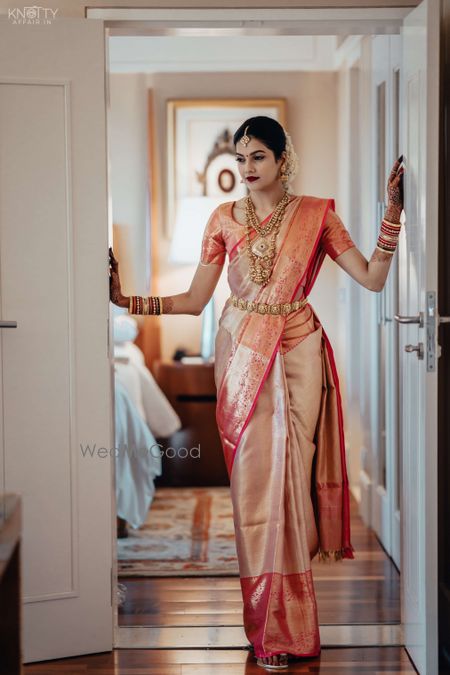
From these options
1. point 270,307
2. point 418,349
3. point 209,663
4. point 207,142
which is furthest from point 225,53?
point 209,663

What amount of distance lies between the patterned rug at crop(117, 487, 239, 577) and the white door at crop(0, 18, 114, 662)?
2.85 feet

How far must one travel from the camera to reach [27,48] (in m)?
2.80

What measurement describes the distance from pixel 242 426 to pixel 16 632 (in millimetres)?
1255

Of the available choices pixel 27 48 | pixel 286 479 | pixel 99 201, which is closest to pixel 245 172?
pixel 99 201

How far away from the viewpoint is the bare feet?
2.83 m

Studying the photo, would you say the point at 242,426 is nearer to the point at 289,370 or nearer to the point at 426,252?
the point at 289,370

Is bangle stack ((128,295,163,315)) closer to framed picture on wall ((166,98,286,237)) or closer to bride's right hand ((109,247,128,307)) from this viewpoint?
bride's right hand ((109,247,128,307))

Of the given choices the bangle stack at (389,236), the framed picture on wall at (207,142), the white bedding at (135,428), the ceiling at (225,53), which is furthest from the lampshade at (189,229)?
the bangle stack at (389,236)

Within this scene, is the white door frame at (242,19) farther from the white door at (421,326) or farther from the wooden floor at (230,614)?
the wooden floor at (230,614)

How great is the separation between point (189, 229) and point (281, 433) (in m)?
2.78

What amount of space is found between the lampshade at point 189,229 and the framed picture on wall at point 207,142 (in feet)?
0.36

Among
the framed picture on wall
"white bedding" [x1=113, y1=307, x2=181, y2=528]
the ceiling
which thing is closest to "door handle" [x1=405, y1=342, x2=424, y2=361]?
"white bedding" [x1=113, y1=307, x2=181, y2=528]

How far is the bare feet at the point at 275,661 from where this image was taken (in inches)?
111

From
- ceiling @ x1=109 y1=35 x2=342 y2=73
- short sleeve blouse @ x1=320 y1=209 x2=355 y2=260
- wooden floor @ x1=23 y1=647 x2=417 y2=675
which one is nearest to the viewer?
wooden floor @ x1=23 y1=647 x2=417 y2=675
